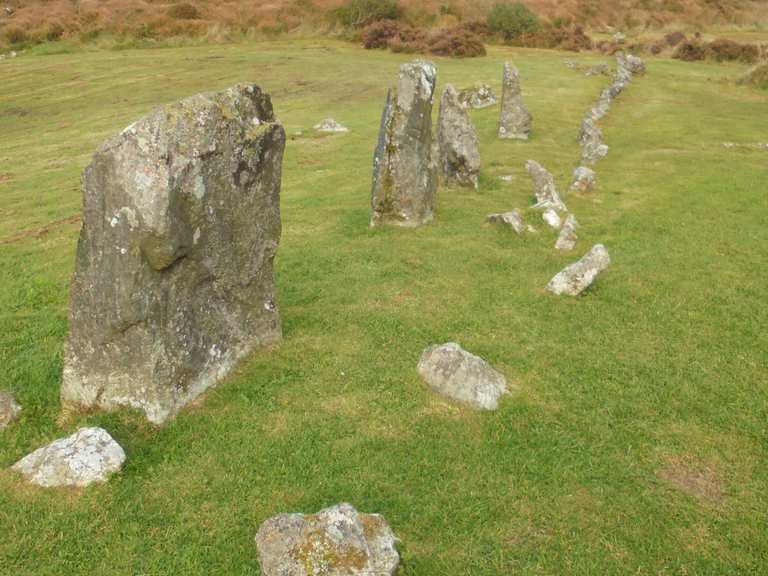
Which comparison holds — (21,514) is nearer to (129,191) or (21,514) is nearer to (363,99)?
(129,191)

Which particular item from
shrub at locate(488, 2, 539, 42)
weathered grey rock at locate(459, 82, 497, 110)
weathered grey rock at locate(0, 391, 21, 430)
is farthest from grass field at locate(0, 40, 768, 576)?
shrub at locate(488, 2, 539, 42)

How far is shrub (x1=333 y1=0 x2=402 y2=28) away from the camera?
67.6 m

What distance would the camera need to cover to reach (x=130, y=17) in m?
67.1

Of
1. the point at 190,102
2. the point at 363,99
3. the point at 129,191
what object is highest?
the point at 190,102

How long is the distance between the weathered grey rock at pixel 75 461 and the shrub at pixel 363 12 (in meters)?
66.3

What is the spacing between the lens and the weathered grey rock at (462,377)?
896cm

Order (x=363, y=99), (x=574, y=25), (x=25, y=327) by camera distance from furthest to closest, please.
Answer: (x=574, y=25)
(x=363, y=99)
(x=25, y=327)

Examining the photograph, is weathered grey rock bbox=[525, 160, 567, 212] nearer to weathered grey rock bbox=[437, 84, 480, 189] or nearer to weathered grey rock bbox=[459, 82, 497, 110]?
weathered grey rock bbox=[437, 84, 480, 189]

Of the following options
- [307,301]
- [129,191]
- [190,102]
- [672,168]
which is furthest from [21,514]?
[672,168]

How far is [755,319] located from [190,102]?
34.0 feet

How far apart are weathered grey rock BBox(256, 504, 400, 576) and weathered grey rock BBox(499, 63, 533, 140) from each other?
2467 centimetres

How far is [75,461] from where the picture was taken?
728 cm

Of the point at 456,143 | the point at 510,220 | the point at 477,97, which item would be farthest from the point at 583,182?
the point at 477,97

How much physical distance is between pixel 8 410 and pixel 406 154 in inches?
426
